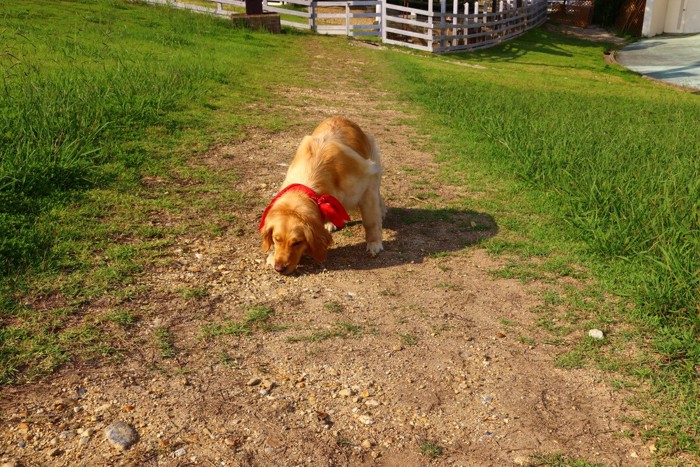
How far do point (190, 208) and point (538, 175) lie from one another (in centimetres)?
391

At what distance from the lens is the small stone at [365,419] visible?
345 cm

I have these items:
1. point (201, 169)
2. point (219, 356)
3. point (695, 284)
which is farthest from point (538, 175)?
point (219, 356)

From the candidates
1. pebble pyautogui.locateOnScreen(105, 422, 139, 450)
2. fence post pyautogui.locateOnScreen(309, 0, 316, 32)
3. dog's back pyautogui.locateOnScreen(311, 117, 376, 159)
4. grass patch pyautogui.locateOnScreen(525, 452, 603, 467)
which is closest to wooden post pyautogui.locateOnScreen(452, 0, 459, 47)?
fence post pyautogui.locateOnScreen(309, 0, 316, 32)

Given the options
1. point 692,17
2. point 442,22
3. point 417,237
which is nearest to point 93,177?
point 417,237

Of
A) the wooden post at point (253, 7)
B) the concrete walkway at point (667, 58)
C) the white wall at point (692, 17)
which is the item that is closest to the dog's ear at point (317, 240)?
the wooden post at point (253, 7)

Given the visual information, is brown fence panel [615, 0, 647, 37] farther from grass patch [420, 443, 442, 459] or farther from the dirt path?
grass patch [420, 443, 442, 459]

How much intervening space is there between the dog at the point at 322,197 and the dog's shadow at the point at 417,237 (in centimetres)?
17

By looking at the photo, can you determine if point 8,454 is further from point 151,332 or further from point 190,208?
point 190,208

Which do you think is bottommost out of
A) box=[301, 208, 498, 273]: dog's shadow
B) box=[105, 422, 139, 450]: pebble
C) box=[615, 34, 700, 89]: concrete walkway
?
box=[615, 34, 700, 89]: concrete walkway

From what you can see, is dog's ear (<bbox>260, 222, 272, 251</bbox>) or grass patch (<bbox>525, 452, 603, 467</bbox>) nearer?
grass patch (<bbox>525, 452, 603, 467</bbox>)

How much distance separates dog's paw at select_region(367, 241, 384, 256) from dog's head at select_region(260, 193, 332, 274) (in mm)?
614

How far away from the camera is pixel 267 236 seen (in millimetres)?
5043

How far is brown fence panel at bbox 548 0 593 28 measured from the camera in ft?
142

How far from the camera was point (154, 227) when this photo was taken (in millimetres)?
5582
